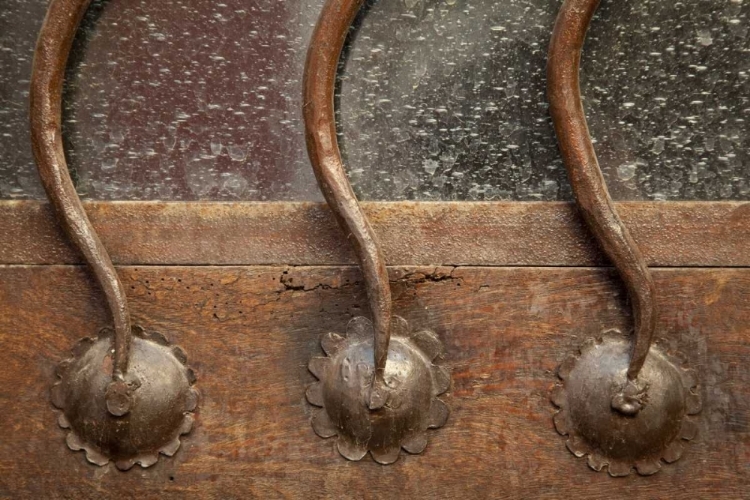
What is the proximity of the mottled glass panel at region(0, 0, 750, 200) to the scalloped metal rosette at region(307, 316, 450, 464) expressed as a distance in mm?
230

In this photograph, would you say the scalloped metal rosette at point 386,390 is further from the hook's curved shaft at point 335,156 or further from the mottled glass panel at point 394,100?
the mottled glass panel at point 394,100

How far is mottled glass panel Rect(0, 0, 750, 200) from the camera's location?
1303mm

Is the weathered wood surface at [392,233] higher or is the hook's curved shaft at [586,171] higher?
the hook's curved shaft at [586,171]

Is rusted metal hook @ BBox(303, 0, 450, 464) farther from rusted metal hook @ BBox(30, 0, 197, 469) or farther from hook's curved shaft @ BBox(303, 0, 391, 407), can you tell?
rusted metal hook @ BBox(30, 0, 197, 469)

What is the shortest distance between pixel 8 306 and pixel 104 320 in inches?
6.1

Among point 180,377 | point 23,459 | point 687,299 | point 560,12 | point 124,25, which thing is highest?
point 560,12

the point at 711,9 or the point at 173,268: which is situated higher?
the point at 711,9

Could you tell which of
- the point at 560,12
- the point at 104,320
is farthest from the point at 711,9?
the point at 104,320

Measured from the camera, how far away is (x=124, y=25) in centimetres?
134

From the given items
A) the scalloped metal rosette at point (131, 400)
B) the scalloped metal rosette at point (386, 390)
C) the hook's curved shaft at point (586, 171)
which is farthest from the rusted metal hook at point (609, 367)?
the scalloped metal rosette at point (131, 400)

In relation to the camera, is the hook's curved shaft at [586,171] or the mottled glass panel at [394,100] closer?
the hook's curved shaft at [586,171]

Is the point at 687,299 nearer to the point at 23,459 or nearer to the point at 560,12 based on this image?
the point at 560,12

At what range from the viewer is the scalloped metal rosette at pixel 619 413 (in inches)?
48.1

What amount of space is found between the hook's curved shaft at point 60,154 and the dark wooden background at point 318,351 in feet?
0.19
